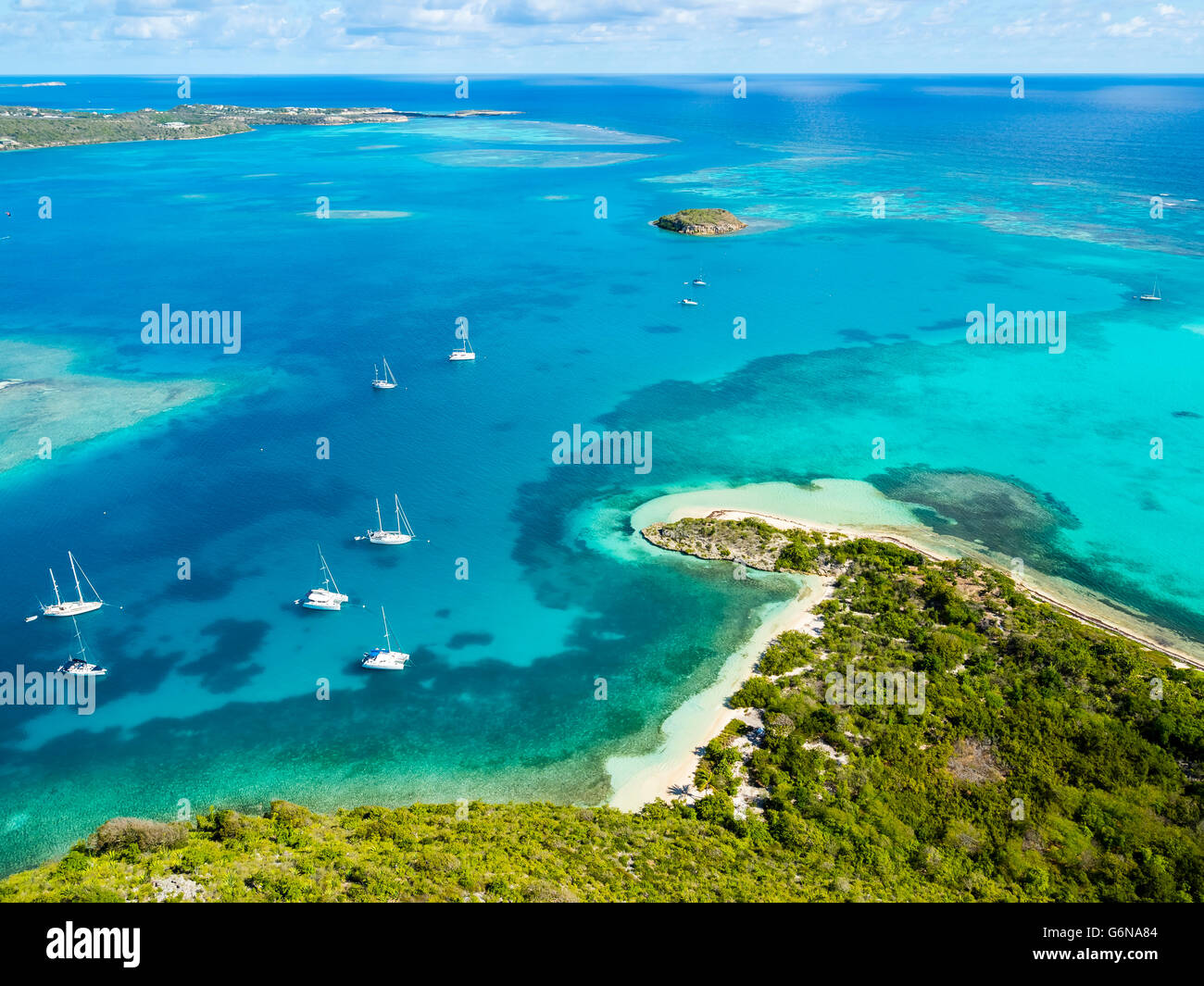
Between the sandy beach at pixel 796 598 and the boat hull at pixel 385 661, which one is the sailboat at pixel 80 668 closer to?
the boat hull at pixel 385 661

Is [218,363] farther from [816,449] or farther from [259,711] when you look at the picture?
[816,449]

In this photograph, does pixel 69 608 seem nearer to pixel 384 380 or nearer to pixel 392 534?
pixel 392 534

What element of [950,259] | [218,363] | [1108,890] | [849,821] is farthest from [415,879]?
[950,259]

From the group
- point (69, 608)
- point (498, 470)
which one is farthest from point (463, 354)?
point (69, 608)

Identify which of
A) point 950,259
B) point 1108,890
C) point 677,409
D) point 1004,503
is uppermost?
point 950,259

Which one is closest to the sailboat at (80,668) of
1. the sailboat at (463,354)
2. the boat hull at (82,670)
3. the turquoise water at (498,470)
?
the boat hull at (82,670)

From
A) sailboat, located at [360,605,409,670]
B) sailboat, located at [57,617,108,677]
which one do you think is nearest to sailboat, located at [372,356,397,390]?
sailboat, located at [360,605,409,670]
